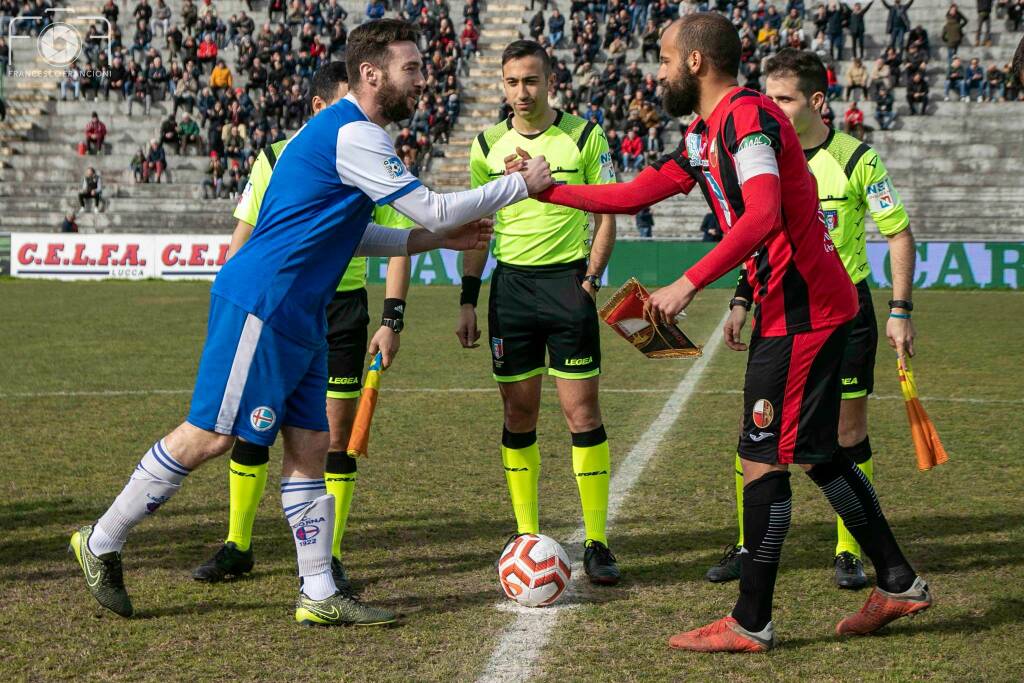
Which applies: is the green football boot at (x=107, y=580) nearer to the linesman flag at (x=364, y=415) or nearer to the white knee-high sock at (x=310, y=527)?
the white knee-high sock at (x=310, y=527)

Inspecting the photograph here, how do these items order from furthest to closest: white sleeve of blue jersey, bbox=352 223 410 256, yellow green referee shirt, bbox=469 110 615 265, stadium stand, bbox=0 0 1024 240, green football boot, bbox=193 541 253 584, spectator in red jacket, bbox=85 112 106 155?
spectator in red jacket, bbox=85 112 106 155
stadium stand, bbox=0 0 1024 240
yellow green referee shirt, bbox=469 110 615 265
green football boot, bbox=193 541 253 584
white sleeve of blue jersey, bbox=352 223 410 256

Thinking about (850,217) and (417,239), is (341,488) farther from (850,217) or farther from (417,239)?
(850,217)

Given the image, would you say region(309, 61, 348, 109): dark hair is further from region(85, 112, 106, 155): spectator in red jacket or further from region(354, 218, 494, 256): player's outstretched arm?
region(85, 112, 106, 155): spectator in red jacket

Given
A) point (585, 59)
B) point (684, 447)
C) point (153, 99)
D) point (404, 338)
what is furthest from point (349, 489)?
point (153, 99)

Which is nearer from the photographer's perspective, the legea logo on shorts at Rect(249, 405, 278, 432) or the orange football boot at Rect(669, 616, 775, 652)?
the orange football boot at Rect(669, 616, 775, 652)

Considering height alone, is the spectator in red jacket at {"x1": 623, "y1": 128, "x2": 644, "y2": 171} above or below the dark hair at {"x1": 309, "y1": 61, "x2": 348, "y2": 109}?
below

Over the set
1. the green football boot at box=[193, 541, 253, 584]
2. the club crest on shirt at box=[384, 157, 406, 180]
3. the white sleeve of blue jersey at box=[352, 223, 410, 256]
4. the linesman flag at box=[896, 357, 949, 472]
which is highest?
the club crest on shirt at box=[384, 157, 406, 180]

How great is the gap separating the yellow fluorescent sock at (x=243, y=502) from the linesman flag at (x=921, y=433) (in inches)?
122

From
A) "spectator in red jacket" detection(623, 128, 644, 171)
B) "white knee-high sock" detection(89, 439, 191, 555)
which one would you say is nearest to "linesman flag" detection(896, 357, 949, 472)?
"white knee-high sock" detection(89, 439, 191, 555)

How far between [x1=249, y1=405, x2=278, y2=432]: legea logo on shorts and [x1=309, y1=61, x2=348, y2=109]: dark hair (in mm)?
1702

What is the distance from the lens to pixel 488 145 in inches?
236

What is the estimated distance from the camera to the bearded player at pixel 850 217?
5.42 meters

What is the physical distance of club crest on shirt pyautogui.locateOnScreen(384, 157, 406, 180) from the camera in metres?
4.46

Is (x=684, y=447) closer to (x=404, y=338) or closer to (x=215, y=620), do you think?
(x=215, y=620)
